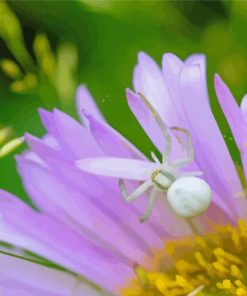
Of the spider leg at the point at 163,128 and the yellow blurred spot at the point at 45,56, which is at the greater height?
the yellow blurred spot at the point at 45,56

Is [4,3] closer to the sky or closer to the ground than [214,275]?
closer to the sky

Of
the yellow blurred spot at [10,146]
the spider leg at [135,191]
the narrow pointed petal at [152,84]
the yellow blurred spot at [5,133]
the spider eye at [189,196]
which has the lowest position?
the spider eye at [189,196]

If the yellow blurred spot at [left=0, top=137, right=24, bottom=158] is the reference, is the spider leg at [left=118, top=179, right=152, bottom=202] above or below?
below
